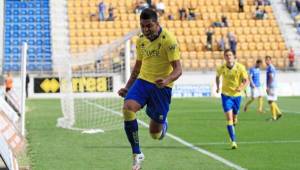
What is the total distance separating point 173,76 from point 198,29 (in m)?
38.5

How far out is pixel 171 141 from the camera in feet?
48.8

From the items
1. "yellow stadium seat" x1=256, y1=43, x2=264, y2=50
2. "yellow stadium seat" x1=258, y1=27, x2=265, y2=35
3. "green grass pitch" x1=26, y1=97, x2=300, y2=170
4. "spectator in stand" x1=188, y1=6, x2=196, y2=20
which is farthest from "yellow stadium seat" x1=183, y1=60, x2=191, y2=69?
"green grass pitch" x1=26, y1=97, x2=300, y2=170

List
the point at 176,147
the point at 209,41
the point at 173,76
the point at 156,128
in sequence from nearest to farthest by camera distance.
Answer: the point at 173,76 < the point at 156,128 < the point at 176,147 < the point at 209,41

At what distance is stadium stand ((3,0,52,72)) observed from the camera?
139ft

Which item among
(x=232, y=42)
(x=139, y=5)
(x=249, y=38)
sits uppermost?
(x=139, y=5)

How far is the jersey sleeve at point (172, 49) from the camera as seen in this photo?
9.31m

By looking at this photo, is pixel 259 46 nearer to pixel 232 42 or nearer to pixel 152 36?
pixel 232 42

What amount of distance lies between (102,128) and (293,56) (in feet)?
89.0

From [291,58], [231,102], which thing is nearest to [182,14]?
[291,58]

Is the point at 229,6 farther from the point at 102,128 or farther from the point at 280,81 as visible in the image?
the point at 102,128

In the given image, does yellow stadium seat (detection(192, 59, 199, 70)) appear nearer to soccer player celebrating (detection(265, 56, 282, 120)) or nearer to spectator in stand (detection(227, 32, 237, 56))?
spectator in stand (detection(227, 32, 237, 56))

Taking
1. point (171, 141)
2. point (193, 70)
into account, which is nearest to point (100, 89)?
point (193, 70)

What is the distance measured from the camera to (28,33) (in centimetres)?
4528

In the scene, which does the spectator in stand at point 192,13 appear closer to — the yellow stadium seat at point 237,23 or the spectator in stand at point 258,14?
the yellow stadium seat at point 237,23
